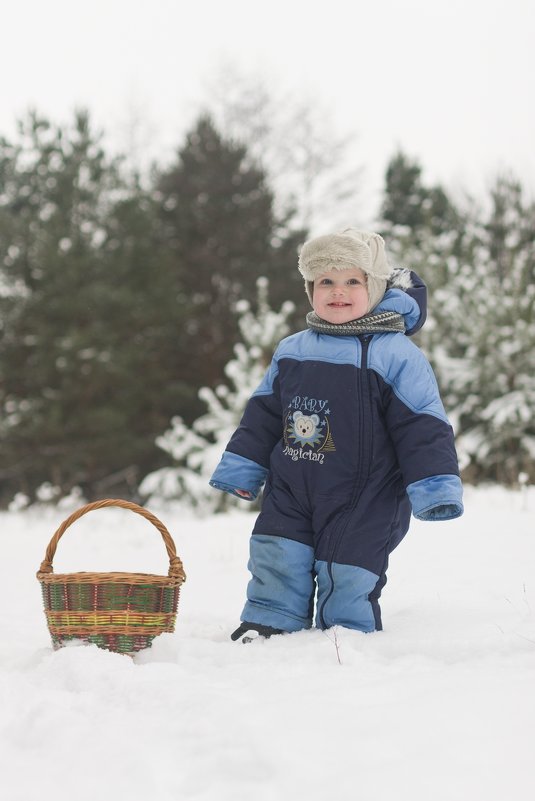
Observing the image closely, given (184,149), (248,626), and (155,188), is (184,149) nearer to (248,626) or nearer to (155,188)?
(155,188)

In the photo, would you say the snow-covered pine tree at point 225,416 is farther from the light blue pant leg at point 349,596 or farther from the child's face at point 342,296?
the light blue pant leg at point 349,596

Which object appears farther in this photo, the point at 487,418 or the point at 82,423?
the point at 82,423

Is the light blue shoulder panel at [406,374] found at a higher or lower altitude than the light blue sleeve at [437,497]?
higher

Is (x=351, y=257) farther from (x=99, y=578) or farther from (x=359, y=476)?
(x=99, y=578)

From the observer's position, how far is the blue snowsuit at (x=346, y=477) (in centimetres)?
255

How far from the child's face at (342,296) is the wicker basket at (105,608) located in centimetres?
101

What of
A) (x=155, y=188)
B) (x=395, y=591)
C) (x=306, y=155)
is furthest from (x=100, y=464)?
(x=395, y=591)

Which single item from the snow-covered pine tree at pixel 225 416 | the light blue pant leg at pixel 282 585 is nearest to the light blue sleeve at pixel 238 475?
the light blue pant leg at pixel 282 585

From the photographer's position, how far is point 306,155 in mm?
16469

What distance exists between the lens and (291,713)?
1.77 m

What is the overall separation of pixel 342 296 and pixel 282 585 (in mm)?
981

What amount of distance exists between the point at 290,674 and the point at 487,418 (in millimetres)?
6750

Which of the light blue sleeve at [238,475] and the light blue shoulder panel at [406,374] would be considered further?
the light blue sleeve at [238,475]

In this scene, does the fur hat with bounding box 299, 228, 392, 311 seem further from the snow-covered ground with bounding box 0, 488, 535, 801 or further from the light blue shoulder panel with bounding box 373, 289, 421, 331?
the snow-covered ground with bounding box 0, 488, 535, 801
